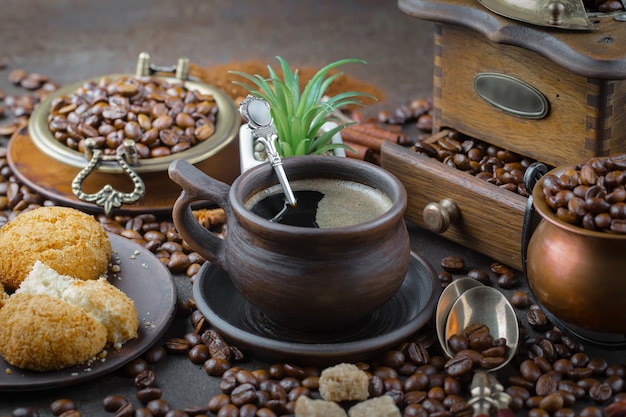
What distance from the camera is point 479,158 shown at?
7.89ft

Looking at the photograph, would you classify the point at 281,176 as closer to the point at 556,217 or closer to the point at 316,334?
the point at 316,334

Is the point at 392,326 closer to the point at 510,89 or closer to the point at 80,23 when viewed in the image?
the point at 510,89

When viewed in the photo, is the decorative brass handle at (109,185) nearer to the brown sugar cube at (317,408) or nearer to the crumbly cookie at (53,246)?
the crumbly cookie at (53,246)

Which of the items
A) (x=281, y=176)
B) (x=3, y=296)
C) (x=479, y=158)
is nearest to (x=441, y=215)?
(x=479, y=158)

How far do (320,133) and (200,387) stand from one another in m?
0.90

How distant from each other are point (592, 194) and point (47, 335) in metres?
1.08

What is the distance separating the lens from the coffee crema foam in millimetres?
1869

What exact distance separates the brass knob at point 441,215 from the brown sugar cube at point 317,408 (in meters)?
0.69

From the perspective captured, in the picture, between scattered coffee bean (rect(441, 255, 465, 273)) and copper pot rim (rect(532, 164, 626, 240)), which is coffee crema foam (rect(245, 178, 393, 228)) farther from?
scattered coffee bean (rect(441, 255, 465, 273))

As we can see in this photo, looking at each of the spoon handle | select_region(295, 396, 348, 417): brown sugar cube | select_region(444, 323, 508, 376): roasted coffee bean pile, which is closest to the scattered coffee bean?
select_region(444, 323, 508, 376): roasted coffee bean pile

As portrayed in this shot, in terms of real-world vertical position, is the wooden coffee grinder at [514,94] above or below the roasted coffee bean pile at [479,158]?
above

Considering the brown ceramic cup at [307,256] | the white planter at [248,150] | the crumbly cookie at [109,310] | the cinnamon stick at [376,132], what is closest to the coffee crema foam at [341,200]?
the brown ceramic cup at [307,256]

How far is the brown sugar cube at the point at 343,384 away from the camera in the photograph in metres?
1.71

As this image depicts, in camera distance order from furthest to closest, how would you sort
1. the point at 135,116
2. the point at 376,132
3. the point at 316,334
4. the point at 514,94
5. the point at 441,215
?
the point at 376,132
the point at 135,116
the point at 514,94
the point at 441,215
the point at 316,334
